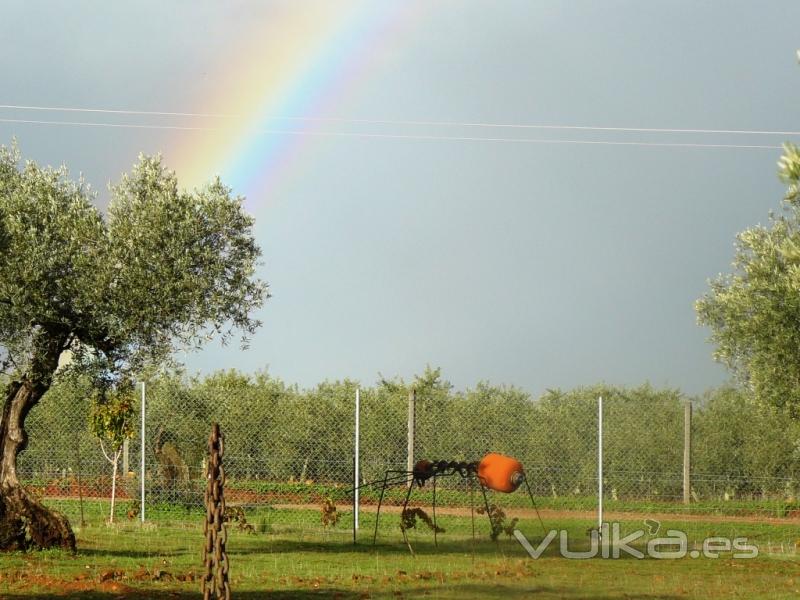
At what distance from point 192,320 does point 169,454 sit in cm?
843

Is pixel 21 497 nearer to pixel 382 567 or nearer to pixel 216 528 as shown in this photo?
pixel 382 567

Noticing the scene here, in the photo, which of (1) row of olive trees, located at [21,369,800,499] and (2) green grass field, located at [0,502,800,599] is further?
(1) row of olive trees, located at [21,369,800,499]

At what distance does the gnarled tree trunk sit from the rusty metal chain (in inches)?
398

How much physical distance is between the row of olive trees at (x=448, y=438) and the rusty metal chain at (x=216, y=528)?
15682 mm

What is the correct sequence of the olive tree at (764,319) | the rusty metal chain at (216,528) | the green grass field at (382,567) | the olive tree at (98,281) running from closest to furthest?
the rusty metal chain at (216,528)
the green grass field at (382,567)
the olive tree at (98,281)
the olive tree at (764,319)

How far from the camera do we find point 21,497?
15.7 meters

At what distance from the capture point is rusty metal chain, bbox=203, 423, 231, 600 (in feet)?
20.0

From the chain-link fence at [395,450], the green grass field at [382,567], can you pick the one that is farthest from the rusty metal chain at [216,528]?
the chain-link fence at [395,450]

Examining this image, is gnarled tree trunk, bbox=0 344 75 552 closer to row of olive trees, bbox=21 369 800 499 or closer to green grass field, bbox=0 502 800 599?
green grass field, bbox=0 502 800 599

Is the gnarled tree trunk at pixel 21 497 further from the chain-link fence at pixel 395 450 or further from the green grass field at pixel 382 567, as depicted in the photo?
the chain-link fence at pixel 395 450

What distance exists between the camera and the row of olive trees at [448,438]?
23141 millimetres

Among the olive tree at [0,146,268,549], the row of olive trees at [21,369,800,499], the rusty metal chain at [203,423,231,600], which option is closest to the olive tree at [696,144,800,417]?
the row of olive trees at [21,369,800,499]

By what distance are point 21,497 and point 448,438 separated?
9.84 m

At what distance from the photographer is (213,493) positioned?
6.10 m
